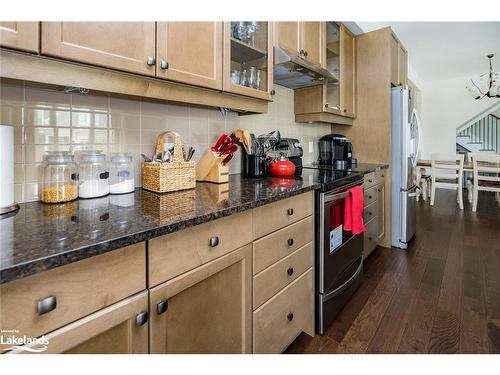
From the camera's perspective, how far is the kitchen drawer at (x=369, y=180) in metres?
2.41

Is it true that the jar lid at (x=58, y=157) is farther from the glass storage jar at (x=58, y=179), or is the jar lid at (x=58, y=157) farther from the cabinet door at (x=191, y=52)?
the cabinet door at (x=191, y=52)

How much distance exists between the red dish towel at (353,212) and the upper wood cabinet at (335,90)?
3.37 feet

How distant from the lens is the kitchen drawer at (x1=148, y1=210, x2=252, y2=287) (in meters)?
0.77

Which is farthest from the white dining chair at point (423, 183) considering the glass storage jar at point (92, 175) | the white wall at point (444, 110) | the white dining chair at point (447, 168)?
the glass storage jar at point (92, 175)

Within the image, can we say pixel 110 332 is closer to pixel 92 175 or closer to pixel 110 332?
pixel 110 332

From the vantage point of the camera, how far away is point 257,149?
1985 mm

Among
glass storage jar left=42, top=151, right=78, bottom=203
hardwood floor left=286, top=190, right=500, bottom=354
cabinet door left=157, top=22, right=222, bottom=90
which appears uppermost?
cabinet door left=157, top=22, right=222, bottom=90

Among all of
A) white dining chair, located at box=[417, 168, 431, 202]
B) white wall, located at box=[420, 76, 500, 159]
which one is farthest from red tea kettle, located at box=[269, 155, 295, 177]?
white wall, located at box=[420, 76, 500, 159]

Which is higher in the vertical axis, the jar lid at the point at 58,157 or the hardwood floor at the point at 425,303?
the jar lid at the point at 58,157

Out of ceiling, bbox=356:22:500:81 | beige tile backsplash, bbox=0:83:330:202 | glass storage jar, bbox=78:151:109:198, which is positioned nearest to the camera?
beige tile backsplash, bbox=0:83:330:202

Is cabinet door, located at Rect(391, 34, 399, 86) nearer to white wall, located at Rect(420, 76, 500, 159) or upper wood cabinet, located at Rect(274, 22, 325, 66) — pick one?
Result: upper wood cabinet, located at Rect(274, 22, 325, 66)

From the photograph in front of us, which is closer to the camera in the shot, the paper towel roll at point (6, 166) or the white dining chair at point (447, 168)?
the paper towel roll at point (6, 166)

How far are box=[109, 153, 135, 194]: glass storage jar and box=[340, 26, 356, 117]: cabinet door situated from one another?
2.24 meters
